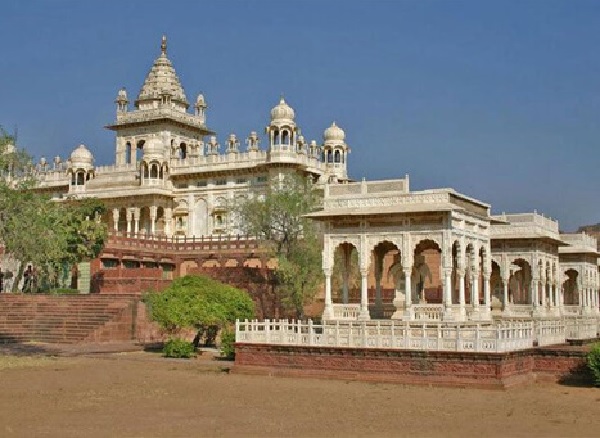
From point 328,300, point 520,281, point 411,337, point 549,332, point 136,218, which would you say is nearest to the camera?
point 411,337

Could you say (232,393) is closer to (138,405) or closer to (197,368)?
(138,405)

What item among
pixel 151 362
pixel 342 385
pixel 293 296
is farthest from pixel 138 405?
pixel 293 296

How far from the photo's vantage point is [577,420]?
15398 millimetres

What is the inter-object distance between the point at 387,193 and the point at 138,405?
1159 centimetres

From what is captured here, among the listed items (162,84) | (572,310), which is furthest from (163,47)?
(572,310)

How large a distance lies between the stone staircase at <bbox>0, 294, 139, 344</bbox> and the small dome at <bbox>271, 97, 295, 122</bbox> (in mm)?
19412

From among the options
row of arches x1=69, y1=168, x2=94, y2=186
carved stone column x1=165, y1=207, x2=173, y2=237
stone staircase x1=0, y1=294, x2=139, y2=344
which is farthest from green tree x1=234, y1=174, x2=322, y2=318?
row of arches x1=69, y1=168, x2=94, y2=186

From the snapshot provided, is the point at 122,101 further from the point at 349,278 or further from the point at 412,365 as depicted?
the point at 412,365

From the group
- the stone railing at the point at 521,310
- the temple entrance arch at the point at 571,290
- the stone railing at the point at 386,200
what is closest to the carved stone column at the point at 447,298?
the stone railing at the point at 386,200

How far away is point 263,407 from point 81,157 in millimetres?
47314

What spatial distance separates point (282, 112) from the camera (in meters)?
52.3

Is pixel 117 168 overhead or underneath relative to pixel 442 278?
overhead

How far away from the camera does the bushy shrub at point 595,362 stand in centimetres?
2012

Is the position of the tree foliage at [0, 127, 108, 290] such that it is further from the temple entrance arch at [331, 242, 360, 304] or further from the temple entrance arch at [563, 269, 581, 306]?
the temple entrance arch at [563, 269, 581, 306]
